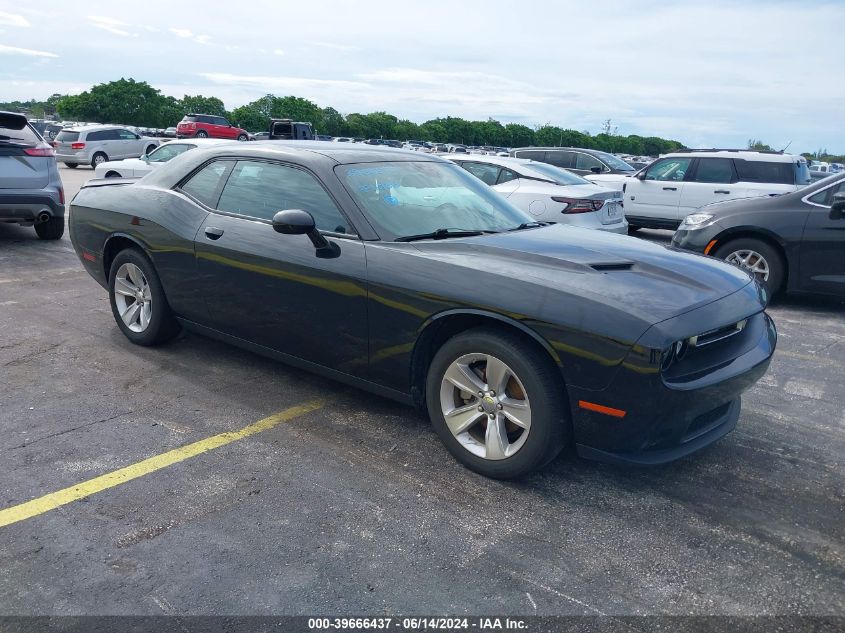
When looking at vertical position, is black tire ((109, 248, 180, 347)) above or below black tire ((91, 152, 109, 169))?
below

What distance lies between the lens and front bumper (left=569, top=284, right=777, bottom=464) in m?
3.02

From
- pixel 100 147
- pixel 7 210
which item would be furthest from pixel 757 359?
pixel 100 147

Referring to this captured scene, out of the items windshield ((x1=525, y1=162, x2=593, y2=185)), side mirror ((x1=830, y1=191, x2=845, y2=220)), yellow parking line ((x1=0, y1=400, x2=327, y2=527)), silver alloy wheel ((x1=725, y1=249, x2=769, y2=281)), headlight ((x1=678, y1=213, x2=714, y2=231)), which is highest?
windshield ((x1=525, y1=162, x2=593, y2=185))

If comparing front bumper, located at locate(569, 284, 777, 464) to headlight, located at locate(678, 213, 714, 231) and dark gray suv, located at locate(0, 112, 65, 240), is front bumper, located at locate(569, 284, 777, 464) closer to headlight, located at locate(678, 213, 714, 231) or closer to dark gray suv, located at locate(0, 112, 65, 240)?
headlight, located at locate(678, 213, 714, 231)

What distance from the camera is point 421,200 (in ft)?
14.1

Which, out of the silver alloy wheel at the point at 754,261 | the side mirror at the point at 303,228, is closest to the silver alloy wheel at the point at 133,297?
the side mirror at the point at 303,228

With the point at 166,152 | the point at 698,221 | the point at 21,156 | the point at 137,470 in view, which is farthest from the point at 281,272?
the point at 166,152

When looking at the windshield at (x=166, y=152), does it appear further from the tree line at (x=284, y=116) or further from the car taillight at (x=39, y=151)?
the tree line at (x=284, y=116)

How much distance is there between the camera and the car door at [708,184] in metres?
12.0

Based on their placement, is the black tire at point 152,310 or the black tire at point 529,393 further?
the black tire at point 152,310

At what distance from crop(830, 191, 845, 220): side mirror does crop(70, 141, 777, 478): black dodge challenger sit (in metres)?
3.75

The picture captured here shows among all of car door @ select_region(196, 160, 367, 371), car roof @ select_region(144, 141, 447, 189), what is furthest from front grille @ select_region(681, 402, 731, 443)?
car roof @ select_region(144, 141, 447, 189)

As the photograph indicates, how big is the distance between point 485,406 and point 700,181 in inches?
405

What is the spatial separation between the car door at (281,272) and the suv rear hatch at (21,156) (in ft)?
18.3
